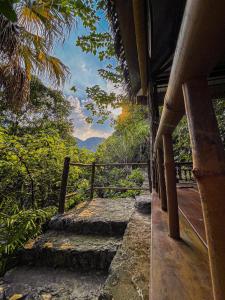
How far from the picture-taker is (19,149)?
3072 mm

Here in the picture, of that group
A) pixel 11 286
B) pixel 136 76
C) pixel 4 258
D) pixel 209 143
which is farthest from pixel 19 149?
pixel 209 143

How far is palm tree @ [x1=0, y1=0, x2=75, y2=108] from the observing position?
2.69 m

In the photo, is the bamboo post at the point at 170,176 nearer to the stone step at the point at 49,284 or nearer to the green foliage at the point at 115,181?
the stone step at the point at 49,284

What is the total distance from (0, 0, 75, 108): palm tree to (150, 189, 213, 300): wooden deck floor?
9.80 feet

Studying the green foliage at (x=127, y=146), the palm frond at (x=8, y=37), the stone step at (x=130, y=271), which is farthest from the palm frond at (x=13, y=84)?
→ the green foliage at (x=127, y=146)

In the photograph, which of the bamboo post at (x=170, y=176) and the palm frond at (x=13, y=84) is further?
the palm frond at (x=13, y=84)

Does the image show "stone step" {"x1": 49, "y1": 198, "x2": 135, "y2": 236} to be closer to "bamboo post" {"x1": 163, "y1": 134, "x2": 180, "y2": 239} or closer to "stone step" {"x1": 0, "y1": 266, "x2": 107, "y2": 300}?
"stone step" {"x1": 0, "y1": 266, "x2": 107, "y2": 300}

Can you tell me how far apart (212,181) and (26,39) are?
3.69m

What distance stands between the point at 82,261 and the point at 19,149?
2.03 metres

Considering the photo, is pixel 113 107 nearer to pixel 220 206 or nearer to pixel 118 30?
pixel 118 30

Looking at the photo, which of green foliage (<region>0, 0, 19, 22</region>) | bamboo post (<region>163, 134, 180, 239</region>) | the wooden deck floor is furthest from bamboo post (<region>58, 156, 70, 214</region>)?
bamboo post (<region>163, 134, 180, 239</region>)

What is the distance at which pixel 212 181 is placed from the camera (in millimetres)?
299

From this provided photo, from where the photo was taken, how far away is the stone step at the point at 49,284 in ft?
5.50

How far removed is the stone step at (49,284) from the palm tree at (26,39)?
2469mm
